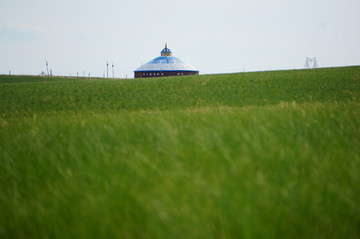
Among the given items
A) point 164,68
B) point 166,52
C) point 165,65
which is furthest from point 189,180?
point 166,52

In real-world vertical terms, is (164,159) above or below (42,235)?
above

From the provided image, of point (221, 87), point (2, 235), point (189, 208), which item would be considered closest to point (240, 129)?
point (189, 208)

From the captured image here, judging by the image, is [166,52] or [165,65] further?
[166,52]

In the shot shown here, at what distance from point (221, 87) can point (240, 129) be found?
20628 mm

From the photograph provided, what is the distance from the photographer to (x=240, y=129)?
3.49 metres

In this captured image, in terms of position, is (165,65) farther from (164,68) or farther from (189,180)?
(189,180)

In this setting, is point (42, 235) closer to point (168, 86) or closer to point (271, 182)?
point (271, 182)

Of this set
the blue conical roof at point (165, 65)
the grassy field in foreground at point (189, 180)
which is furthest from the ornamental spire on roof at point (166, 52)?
the grassy field in foreground at point (189, 180)

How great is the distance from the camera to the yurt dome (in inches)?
3337

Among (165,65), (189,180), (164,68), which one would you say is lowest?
(189,180)

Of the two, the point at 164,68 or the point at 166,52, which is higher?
the point at 166,52

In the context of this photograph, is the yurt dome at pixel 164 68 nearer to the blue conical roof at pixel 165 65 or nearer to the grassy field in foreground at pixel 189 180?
the blue conical roof at pixel 165 65

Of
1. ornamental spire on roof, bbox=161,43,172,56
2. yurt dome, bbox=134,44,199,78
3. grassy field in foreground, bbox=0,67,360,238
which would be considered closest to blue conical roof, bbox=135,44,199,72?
yurt dome, bbox=134,44,199,78

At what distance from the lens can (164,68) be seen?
3381 inches
